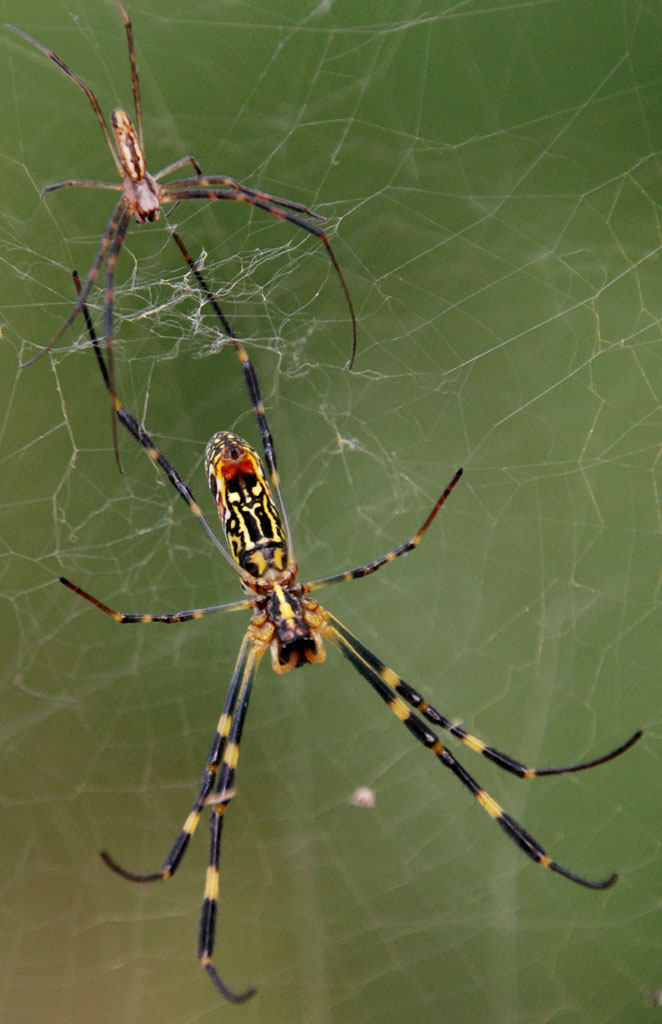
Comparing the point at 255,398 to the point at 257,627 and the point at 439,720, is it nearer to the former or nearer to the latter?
the point at 257,627

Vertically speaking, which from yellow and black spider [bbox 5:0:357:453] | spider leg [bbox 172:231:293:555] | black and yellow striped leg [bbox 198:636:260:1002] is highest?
yellow and black spider [bbox 5:0:357:453]

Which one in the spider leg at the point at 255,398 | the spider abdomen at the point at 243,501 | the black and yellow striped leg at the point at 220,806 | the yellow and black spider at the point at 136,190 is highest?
the yellow and black spider at the point at 136,190

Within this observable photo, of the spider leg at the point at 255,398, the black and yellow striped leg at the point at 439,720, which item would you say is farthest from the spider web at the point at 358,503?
the black and yellow striped leg at the point at 439,720

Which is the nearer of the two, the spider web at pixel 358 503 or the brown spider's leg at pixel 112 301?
the brown spider's leg at pixel 112 301

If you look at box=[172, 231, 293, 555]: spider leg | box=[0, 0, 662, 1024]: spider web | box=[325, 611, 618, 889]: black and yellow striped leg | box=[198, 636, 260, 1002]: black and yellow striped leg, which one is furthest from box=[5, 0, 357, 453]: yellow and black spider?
box=[198, 636, 260, 1002]: black and yellow striped leg

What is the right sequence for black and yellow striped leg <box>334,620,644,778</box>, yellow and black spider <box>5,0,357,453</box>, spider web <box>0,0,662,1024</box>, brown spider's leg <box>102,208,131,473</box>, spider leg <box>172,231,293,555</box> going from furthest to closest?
1. spider web <box>0,0,662,1024</box>
2. black and yellow striped leg <box>334,620,644,778</box>
3. spider leg <box>172,231,293,555</box>
4. yellow and black spider <box>5,0,357,453</box>
5. brown spider's leg <box>102,208,131,473</box>

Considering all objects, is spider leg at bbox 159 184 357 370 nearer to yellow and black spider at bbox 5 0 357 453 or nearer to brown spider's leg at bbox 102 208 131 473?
yellow and black spider at bbox 5 0 357 453

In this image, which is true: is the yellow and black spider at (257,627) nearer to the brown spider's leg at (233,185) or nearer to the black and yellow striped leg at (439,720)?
the black and yellow striped leg at (439,720)

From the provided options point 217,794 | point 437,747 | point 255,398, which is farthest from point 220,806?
point 255,398
